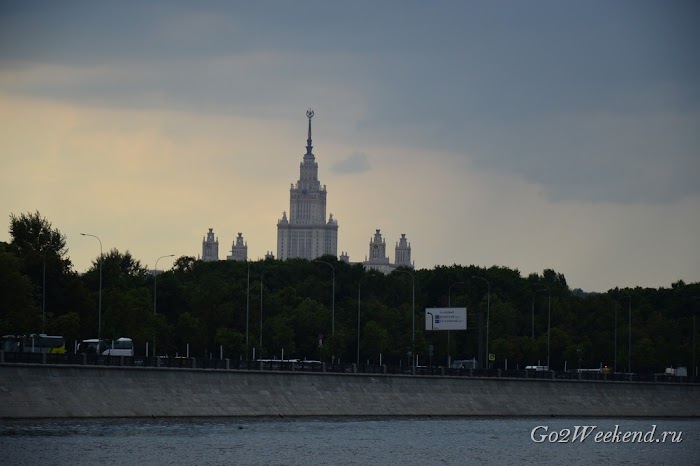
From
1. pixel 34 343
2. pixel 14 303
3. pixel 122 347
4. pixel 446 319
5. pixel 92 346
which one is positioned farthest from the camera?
pixel 446 319

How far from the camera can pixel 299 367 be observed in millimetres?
131125

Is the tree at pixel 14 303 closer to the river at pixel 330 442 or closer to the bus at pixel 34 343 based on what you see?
the bus at pixel 34 343

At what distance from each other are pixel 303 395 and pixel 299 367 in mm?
4546

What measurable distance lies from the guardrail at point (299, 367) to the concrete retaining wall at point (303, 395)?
877mm

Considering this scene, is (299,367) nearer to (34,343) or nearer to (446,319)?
(34,343)

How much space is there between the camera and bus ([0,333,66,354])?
129m

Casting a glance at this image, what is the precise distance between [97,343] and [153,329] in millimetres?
Answer: 13653

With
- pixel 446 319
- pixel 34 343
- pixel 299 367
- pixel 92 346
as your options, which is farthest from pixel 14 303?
pixel 446 319

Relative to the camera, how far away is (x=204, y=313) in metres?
175

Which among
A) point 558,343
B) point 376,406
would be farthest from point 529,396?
point 558,343

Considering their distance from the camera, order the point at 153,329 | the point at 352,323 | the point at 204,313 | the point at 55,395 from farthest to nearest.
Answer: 1. the point at 352,323
2. the point at 204,313
3. the point at 153,329
4. the point at 55,395

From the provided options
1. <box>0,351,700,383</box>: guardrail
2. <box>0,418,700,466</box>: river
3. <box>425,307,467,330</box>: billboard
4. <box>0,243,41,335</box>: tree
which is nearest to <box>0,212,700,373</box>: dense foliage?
<box>0,243,41,335</box>: tree

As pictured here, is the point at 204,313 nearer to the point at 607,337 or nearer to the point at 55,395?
the point at 607,337

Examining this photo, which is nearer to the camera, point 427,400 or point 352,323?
point 427,400
